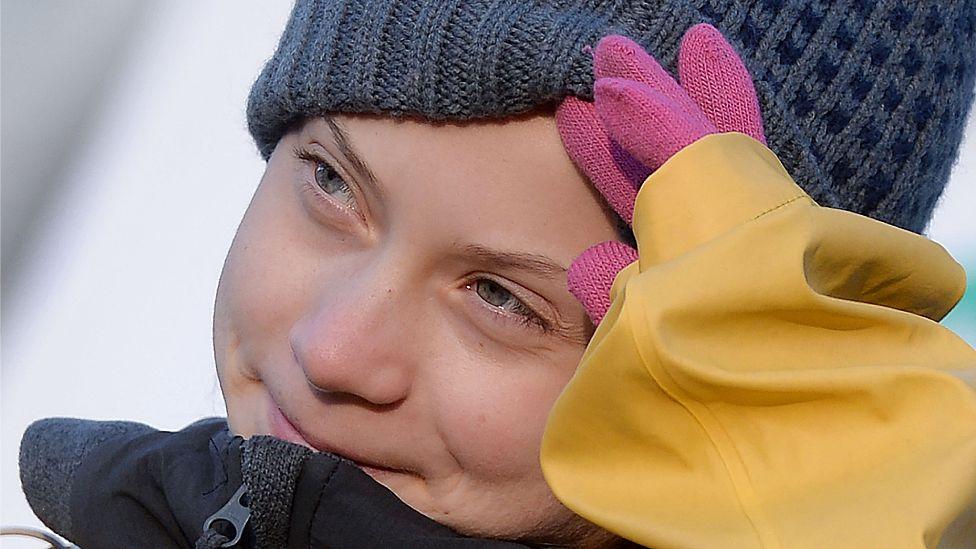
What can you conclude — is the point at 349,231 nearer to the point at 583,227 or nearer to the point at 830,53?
the point at 583,227

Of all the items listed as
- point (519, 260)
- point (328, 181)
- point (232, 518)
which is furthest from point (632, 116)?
point (232, 518)

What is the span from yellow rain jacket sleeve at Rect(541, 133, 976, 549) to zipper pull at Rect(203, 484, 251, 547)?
24cm

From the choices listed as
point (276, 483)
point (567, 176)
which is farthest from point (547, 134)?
point (276, 483)

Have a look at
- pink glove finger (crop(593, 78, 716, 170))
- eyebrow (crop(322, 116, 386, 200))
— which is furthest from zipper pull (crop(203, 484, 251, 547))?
pink glove finger (crop(593, 78, 716, 170))

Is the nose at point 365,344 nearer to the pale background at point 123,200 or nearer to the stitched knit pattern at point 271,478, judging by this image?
the stitched knit pattern at point 271,478

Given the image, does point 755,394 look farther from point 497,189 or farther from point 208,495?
point 208,495

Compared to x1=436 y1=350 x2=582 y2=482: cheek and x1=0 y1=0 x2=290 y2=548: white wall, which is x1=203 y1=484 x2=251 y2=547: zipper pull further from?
x1=0 y1=0 x2=290 y2=548: white wall

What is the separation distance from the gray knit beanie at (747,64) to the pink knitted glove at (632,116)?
0.9 inches

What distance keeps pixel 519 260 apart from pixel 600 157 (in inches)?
3.1

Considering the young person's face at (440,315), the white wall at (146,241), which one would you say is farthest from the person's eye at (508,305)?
the white wall at (146,241)

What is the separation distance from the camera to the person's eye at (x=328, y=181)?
0.79m

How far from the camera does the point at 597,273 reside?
699mm

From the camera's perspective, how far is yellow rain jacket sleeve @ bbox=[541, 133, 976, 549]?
1.93 feet

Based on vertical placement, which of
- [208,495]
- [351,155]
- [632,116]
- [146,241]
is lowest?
[146,241]
